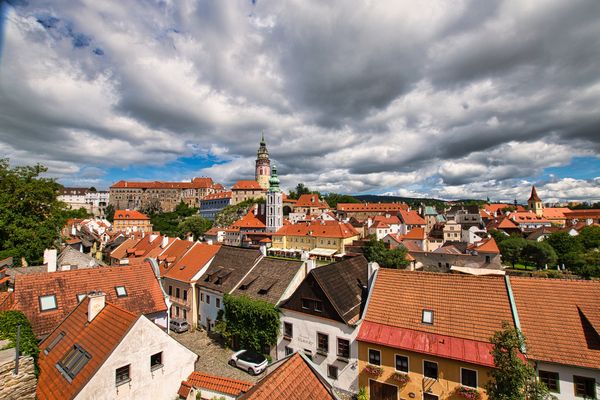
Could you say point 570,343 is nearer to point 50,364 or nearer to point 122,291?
point 50,364

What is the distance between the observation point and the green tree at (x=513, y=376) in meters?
8.96

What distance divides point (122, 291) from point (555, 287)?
25.6 metres

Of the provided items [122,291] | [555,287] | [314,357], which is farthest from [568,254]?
[122,291]

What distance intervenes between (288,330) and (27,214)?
32694 millimetres

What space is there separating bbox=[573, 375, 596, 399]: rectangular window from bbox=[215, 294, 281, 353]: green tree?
50.6ft

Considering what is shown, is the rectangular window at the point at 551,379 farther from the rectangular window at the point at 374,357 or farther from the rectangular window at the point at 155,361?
the rectangular window at the point at 155,361

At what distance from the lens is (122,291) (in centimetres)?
1905

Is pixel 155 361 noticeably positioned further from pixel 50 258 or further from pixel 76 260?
pixel 76 260

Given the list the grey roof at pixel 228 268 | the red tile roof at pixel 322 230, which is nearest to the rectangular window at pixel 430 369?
the grey roof at pixel 228 268

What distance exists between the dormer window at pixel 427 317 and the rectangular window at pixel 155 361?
42.9ft

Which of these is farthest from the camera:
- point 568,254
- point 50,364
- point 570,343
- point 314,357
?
point 568,254

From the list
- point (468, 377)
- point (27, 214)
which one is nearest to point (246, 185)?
point (27, 214)

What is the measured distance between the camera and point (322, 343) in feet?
58.2

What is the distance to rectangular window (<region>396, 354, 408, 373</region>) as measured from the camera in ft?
48.2
